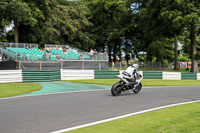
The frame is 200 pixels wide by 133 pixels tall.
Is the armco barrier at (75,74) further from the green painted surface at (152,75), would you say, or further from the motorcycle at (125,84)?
the motorcycle at (125,84)

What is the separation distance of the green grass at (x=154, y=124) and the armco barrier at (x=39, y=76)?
1420 cm

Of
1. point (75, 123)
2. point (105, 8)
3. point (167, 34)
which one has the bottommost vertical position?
point (75, 123)

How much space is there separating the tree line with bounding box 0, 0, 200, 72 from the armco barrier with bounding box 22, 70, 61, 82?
14.9m

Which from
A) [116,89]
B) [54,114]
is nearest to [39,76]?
[116,89]

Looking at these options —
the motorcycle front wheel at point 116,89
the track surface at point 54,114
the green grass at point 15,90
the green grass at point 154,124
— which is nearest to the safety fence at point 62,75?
the green grass at point 15,90

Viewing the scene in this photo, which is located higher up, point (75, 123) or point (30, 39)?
point (30, 39)

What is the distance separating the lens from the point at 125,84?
12.1 meters

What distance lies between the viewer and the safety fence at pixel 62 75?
1932 centimetres

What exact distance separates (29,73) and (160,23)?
74.1 ft

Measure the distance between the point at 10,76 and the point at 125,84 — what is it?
10446 millimetres

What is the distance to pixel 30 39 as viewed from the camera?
3838cm

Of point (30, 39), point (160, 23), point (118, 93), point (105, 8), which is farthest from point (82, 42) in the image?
point (118, 93)

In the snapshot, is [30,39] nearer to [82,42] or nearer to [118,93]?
[82,42]

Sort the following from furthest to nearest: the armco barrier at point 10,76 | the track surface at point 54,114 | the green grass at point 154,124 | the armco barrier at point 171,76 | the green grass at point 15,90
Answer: the armco barrier at point 171,76, the armco barrier at point 10,76, the green grass at point 15,90, the track surface at point 54,114, the green grass at point 154,124
